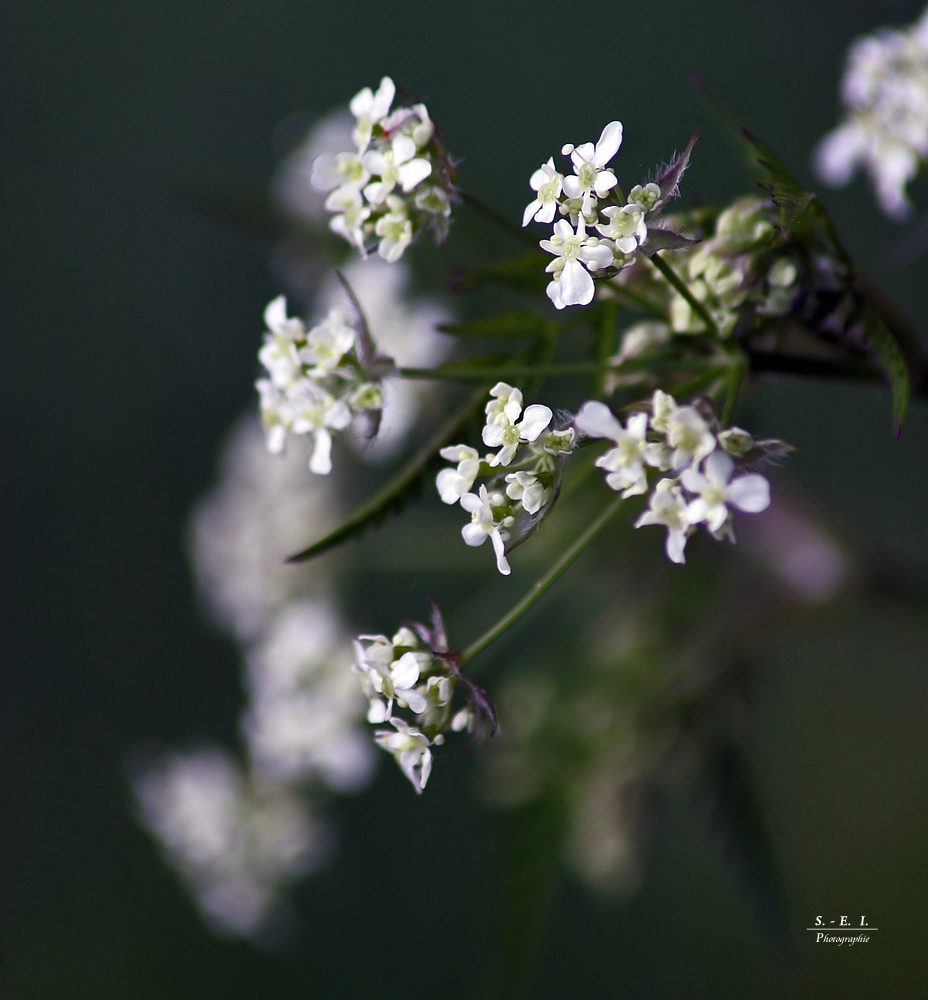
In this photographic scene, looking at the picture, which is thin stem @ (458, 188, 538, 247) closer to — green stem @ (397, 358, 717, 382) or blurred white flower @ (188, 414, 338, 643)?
green stem @ (397, 358, 717, 382)

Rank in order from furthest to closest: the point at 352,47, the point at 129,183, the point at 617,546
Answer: the point at 129,183, the point at 352,47, the point at 617,546

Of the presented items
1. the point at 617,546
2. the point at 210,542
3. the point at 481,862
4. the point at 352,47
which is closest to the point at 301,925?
the point at 481,862

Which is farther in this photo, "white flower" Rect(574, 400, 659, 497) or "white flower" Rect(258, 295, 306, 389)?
"white flower" Rect(258, 295, 306, 389)

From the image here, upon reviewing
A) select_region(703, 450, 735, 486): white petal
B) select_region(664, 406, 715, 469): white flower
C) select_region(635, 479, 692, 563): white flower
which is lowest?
select_region(635, 479, 692, 563): white flower

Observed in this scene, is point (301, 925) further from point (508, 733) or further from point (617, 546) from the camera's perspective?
point (617, 546)

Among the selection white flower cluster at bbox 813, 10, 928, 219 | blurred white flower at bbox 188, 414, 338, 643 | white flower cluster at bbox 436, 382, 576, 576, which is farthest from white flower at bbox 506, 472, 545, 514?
blurred white flower at bbox 188, 414, 338, 643

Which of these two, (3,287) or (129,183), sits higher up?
(129,183)
